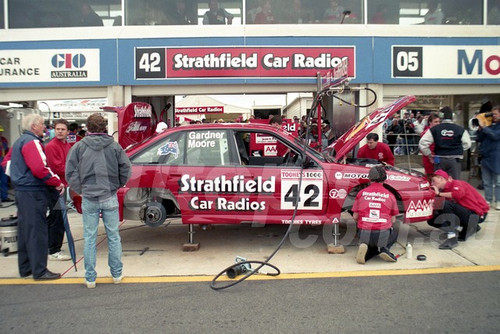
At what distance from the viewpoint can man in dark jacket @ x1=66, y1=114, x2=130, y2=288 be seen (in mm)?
4117

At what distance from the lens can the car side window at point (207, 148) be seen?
5324mm

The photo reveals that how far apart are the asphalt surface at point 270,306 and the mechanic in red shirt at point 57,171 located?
0.97 meters

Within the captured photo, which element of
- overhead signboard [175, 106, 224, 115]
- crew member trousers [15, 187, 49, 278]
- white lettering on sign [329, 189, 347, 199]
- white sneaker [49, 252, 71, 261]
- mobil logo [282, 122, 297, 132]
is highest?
overhead signboard [175, 106, 224, 115]

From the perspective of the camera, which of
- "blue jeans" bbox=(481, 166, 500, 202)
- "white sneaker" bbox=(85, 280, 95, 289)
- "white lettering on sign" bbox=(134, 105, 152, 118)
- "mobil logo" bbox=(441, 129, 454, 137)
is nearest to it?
"white sneaker" bbox=(85, 280, 95, 289)

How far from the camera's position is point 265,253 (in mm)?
5340

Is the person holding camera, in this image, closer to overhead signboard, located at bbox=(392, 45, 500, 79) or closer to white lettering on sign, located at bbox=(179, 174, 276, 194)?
overhead signboard, located at bbox=(392, 45, 500, 79)

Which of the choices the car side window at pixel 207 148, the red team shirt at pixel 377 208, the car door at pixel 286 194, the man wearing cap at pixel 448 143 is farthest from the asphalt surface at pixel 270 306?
the man wearing cap at pixel 448 143

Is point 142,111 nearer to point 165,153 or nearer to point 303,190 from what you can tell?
point 165,153

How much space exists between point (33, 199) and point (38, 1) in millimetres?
7207

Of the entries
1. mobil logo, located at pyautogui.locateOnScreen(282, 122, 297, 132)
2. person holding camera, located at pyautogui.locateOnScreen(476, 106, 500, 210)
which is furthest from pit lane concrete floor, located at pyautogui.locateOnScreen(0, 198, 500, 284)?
mobil logo, located at pyautogui.locateOnScreen(282, 122, 297, 132)

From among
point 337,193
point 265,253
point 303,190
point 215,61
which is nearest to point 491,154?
point 337,193

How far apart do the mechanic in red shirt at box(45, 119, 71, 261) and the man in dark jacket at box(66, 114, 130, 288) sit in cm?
107

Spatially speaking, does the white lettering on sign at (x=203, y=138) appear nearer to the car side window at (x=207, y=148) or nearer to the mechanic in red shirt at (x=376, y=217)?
the car side window at (x=207, y=148)

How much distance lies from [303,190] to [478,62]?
21.8 feet
